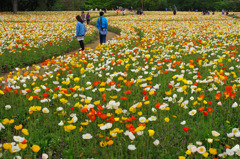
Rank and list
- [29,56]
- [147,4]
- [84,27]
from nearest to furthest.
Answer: [29,56], [84,27], [147,4]

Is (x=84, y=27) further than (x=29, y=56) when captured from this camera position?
Yes

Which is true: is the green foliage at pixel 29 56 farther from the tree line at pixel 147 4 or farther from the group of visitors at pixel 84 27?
the tree line at pixel 147 4

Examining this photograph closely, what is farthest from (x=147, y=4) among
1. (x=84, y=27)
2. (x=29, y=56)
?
(x=29, y=56)

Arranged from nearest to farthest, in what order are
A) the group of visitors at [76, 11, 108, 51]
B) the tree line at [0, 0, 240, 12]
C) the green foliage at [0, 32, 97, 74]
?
1. the green foliage at [0, 32, 97, 74]
2. the group of visitors at [76, 11, 108, 51]
3. the tree line at [0, 0, 240, 12]

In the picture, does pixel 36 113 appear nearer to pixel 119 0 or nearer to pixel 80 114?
pixel 80 114

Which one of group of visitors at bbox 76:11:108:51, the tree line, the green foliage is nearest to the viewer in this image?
the green foliage

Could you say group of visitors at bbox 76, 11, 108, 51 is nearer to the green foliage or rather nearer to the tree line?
the green foliage

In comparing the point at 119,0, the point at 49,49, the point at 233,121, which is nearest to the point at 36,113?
the point at 233,121

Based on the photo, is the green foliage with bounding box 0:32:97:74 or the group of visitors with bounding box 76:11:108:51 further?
the group of visitors with bounding box 76:11:108:51

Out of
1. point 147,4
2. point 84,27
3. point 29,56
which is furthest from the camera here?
point 147,4

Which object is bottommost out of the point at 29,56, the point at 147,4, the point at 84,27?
the point at 29,56

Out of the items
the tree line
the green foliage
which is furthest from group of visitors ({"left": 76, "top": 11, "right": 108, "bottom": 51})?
the tree line

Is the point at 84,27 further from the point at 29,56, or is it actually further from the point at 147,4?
the point at 147,4

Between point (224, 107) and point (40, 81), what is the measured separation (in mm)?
4373
